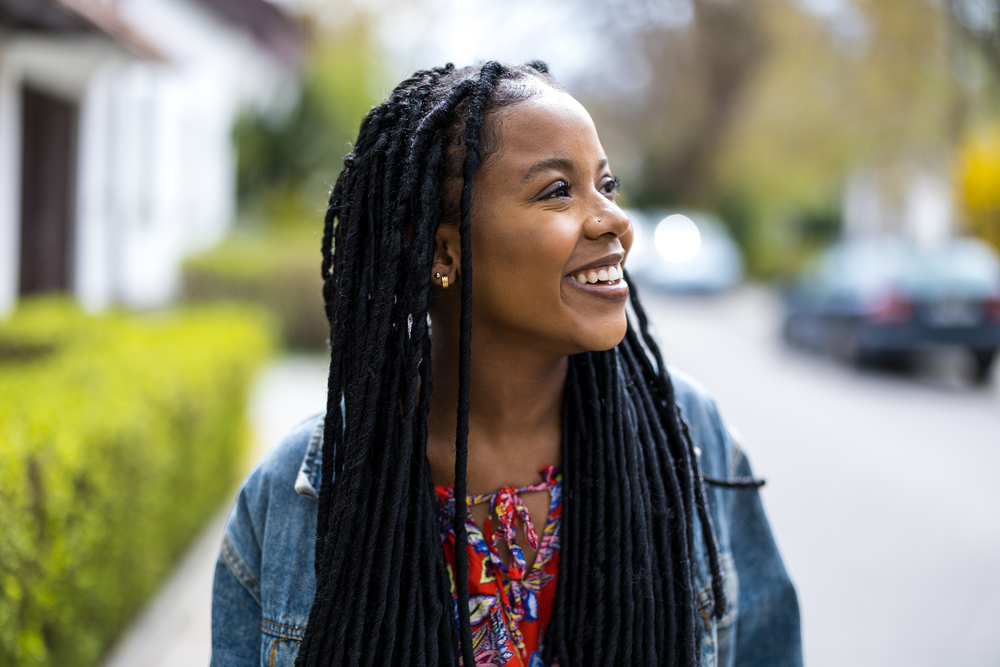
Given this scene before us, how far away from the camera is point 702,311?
63.5 ft

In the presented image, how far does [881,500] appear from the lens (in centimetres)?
619

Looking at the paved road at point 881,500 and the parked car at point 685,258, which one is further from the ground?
the parked car at point 685,258

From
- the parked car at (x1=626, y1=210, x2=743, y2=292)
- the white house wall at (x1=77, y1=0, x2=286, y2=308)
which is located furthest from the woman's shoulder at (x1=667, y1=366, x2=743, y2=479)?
the parked car at (x1=626, y1=210, x2=743, y2=292)

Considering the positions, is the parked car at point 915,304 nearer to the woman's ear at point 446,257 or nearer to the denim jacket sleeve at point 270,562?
the woman's ear at point 446,257

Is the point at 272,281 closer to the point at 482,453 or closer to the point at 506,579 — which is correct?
the point at 482,453

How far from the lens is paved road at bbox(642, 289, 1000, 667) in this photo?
4328mm

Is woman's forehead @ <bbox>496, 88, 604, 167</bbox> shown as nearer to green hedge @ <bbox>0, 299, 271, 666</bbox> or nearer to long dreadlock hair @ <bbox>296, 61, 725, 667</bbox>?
long dreadlock hair @ <bbox>296, 61, 725, 667</bbox>

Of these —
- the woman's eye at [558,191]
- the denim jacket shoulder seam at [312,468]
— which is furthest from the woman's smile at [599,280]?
the denim jacket shoulder seam at [312,468]

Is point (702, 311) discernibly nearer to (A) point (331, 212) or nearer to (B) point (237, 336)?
(B) point (237, 336)

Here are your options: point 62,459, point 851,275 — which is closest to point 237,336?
point 62,459

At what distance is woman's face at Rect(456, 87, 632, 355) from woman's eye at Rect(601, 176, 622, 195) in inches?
2.9

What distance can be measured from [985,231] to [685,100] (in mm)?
12135

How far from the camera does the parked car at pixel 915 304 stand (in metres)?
10.2

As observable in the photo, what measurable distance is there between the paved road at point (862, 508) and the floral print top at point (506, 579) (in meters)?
1.19
